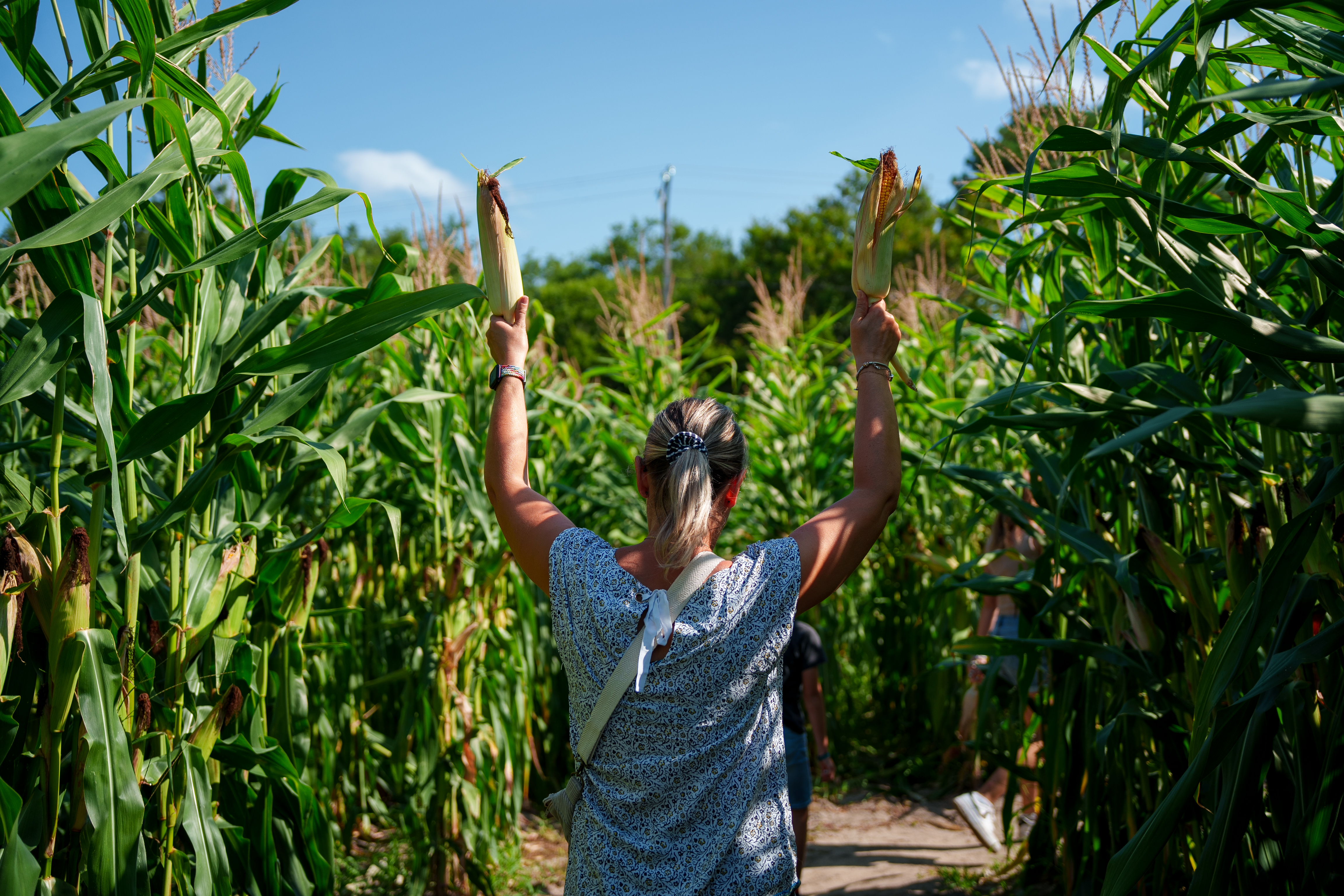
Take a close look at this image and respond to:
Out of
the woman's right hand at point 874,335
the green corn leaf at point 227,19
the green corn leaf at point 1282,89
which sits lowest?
the woman's right hand at point 874,335

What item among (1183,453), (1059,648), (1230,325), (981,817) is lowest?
(981,817)

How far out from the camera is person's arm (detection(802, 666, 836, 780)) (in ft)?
13.7

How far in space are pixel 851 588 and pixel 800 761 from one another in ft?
6.77

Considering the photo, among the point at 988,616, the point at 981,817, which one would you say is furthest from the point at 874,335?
the point at 981,817

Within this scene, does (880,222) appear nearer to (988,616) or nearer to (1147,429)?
(1147,429)

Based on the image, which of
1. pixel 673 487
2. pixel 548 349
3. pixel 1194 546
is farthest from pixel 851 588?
pixel 673 487

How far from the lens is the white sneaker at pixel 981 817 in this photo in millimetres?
4434

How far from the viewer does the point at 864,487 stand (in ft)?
5.87

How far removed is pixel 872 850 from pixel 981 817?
57cm

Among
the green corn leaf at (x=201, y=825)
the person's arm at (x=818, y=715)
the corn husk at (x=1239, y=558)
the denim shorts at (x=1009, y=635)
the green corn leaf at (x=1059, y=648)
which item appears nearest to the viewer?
the green corn leaf at (x=201, y=825)

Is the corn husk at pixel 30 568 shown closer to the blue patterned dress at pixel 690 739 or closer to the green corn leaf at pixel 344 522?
the green corn leaf at pixel 344 522

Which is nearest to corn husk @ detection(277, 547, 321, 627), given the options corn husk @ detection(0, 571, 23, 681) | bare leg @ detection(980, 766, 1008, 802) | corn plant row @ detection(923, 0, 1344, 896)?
corn husk @ detection(0, 571, 23, 681)

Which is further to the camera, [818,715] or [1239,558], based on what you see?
[818,715]

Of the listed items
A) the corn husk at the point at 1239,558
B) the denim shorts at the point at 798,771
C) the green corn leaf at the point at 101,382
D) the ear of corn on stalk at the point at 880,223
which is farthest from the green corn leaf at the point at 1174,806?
the denim shorts at the point at 798,771
